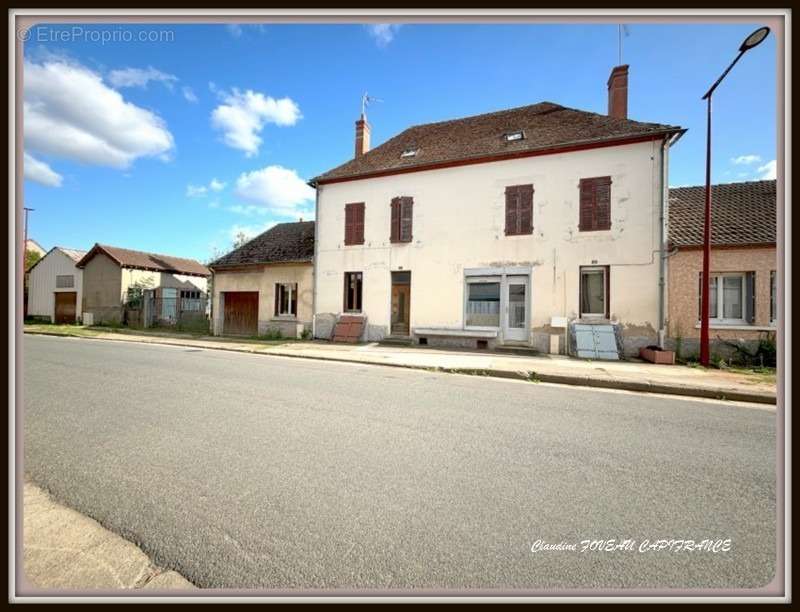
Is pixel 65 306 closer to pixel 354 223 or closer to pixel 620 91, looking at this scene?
pixel 354 223

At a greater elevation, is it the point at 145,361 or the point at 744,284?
the point at 744,284

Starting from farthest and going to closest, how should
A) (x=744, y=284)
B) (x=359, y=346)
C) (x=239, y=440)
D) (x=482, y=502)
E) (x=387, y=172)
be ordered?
(x=387, y=172), (x=359, y=346), (x=744, y=284), (x=239, y=440), (x=482, y=502)

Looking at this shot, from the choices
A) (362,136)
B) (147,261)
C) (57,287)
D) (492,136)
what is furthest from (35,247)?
(492,136)

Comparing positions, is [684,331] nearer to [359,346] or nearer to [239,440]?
[359,346]

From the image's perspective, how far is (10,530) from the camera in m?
2.06

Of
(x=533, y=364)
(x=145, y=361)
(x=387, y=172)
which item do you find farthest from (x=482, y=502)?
(x=387, y=172)

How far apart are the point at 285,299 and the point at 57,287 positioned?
1916 cm

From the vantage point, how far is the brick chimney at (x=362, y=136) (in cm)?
1722

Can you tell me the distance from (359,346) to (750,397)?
33.3 ft

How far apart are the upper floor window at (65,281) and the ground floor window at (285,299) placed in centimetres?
1723

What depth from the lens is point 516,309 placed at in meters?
12.8

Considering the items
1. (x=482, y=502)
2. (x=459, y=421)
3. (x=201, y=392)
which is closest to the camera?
(x=482, y=502)

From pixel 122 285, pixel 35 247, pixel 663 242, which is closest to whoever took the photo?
pixel 663 242

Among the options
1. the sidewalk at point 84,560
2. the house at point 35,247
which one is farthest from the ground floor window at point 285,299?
the house at point 35,247
